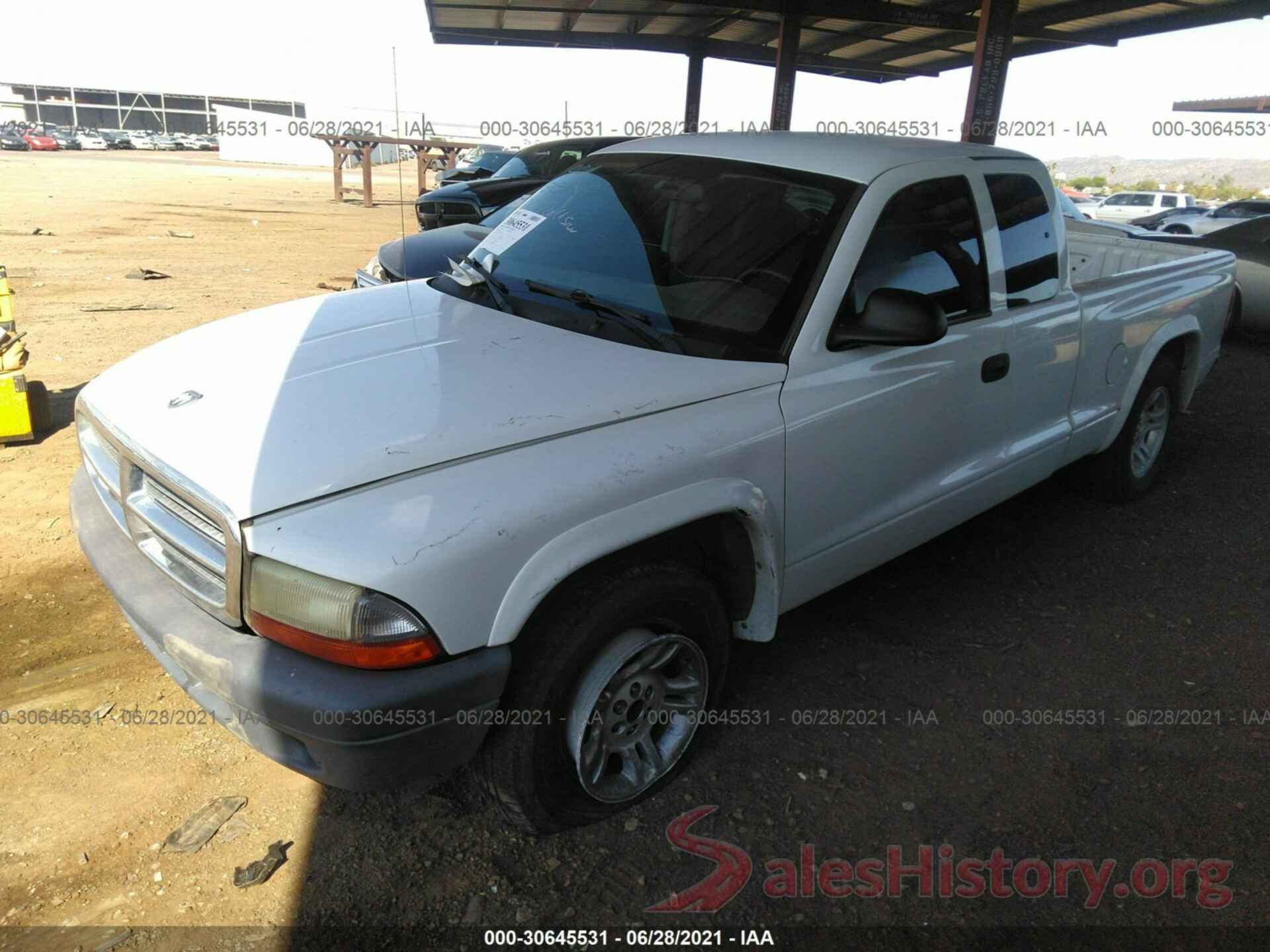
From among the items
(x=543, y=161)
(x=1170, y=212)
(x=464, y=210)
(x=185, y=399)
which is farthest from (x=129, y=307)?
(x=1170, y=212)

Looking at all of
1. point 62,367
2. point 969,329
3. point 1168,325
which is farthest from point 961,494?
point 62,367

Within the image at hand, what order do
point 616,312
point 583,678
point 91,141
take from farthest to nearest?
1. point 91,141
2. point 616,312
3. point 583,678

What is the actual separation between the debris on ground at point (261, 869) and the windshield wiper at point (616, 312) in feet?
5.72

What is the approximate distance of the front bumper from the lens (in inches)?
76.0

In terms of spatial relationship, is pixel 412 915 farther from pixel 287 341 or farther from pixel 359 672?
pixel 287 341

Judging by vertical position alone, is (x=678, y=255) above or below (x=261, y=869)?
above

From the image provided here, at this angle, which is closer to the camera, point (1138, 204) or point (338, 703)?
point (338, 703)

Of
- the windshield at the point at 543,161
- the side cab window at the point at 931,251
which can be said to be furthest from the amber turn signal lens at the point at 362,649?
the windshield at the point at 543,161

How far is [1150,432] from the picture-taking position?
498 centimetres

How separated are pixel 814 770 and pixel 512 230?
2219 mm

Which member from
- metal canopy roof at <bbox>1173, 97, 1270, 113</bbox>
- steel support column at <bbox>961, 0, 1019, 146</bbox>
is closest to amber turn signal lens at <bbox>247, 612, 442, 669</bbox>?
steel support column at <bbox>961, 0, 1019, 146</bbox>

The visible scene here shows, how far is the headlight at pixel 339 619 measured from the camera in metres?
1.92

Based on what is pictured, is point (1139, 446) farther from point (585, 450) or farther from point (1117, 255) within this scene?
point (585, 450)

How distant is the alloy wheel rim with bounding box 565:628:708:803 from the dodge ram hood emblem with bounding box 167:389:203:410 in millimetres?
1271
